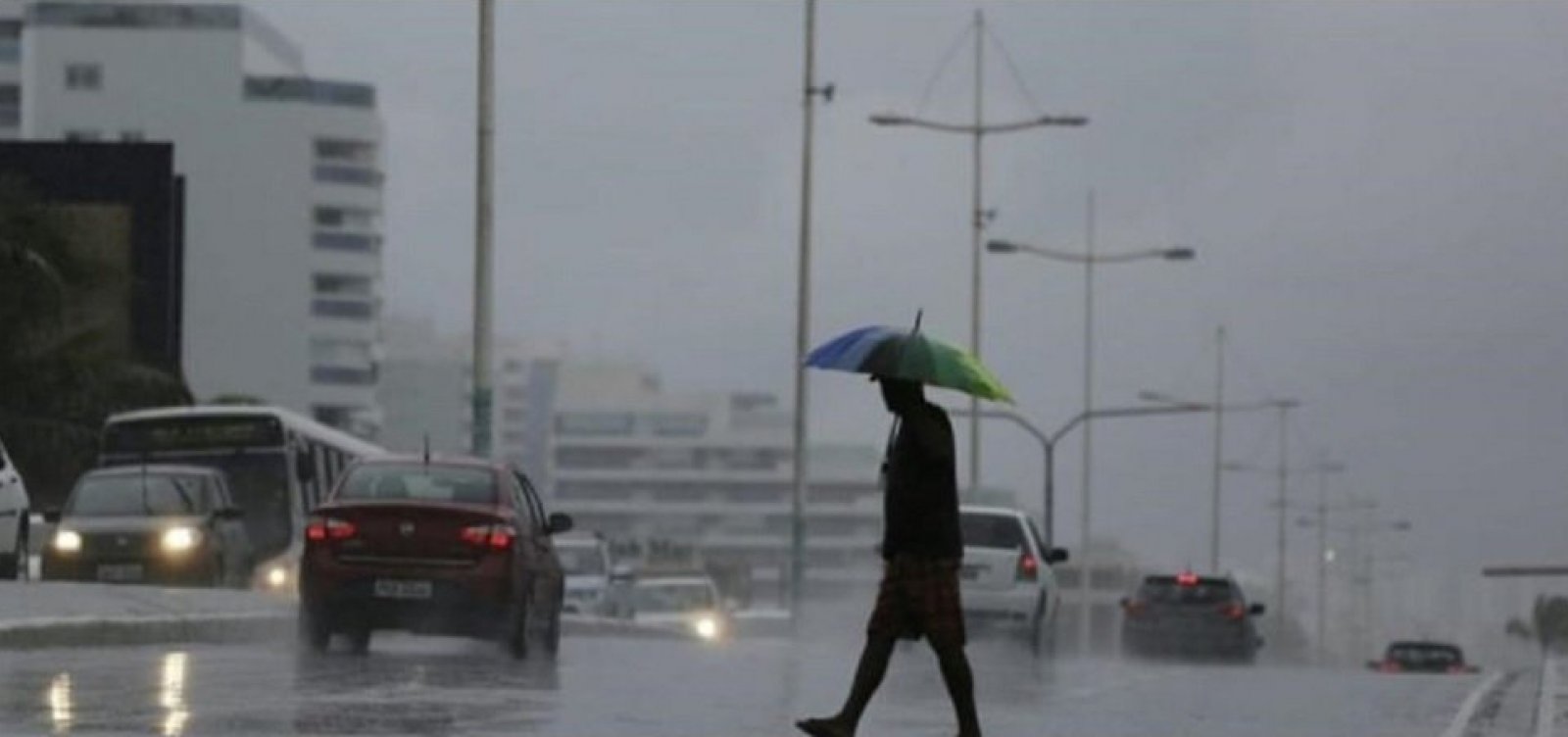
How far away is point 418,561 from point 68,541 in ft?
44.5

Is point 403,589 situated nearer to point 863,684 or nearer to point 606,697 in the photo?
point 606,697

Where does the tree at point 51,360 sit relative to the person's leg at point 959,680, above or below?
above

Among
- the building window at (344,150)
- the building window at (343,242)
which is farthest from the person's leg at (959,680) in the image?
the building window at (343,242)

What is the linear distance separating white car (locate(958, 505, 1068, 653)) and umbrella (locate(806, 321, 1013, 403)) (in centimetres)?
2685

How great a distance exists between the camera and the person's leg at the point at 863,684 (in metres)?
16.9

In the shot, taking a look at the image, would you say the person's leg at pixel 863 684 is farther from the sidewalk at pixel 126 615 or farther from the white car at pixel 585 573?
the white car at pixel 585 573

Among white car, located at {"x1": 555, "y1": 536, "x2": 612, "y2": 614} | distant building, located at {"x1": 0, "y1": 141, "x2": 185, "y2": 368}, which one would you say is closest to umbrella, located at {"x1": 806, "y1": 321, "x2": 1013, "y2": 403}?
white car, located at {"x1": 555, "y1": 536, "x2": 612, "y2": 614}

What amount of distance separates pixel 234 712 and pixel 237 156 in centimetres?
13889

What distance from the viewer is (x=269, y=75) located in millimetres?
160875

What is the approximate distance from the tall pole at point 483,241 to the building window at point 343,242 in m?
118

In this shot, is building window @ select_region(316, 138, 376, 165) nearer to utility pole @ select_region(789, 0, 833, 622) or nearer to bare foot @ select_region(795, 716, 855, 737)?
utility pole @ select_region(789, 0, 833, 622)

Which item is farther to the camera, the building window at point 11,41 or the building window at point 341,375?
the building window at point 341,375

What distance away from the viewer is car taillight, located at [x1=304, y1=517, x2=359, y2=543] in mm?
28266

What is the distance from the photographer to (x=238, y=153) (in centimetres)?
15562
